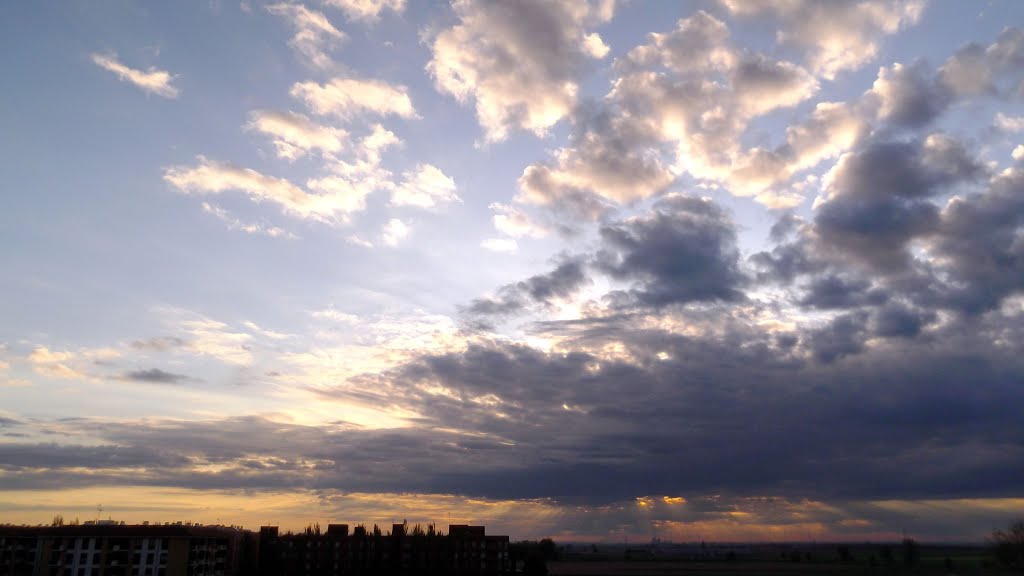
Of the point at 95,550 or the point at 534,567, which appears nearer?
the point at 95,550

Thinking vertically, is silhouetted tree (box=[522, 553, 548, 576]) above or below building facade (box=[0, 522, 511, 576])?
below

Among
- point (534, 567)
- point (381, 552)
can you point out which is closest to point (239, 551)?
point (381, 552)

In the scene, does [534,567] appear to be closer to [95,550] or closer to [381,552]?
[381,552]

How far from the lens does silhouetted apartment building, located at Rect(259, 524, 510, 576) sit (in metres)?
150

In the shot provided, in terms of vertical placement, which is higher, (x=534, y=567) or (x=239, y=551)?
(x=239, y=551)

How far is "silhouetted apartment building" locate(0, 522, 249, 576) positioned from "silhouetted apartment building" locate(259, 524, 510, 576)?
3650 centimetres

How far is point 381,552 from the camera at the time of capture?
15425cm

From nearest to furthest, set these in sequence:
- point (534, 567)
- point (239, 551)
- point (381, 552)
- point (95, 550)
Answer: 1. point (95, 550)
2. point (239, 551)
3. point (381, 552)
4. point (534, 567)

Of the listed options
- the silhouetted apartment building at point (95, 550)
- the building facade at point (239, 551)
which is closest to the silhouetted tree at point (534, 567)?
the building facade at point (239, 551)

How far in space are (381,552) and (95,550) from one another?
60.1 metres

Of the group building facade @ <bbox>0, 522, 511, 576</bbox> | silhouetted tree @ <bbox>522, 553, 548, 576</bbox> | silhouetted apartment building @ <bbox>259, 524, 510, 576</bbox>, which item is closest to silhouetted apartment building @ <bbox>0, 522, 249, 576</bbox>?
building facade @ <bbox>0, 522, 511, 576</bbox>

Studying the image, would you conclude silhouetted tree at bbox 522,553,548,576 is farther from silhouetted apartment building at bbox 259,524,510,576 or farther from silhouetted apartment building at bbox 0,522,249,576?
silhouetted apartment building at bbox 0,522,249,576

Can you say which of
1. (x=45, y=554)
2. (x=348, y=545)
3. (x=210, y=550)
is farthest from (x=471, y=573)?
(x=45, y=554)

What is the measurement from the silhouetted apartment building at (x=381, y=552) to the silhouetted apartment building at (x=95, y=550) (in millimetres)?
36500
